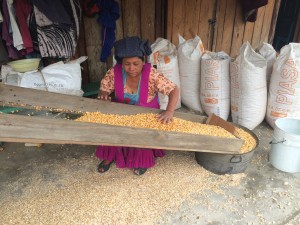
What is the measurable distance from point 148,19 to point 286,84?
2243mm

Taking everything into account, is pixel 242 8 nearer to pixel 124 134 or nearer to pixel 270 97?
pixel 270 97

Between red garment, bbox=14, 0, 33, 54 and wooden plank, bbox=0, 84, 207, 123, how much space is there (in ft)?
3.72

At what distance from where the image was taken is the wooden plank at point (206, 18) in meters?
4.46

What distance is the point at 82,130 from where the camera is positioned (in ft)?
6.22

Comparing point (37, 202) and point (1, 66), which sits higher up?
point (1, 66)

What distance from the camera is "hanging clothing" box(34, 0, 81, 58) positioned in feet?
11.0

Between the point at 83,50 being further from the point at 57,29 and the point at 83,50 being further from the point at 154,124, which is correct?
the point at 154,124

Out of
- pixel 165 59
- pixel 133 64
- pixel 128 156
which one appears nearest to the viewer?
pixel 133 64

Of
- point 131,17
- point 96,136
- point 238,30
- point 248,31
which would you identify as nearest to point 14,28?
point 131,17

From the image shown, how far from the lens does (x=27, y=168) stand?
2.93 meters

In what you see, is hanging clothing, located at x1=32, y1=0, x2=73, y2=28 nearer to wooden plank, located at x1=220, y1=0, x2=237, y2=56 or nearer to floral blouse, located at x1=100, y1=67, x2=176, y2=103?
floral blouse, located at x1=100, y1=67, x2=176, y2=103

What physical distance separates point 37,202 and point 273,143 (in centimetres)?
246

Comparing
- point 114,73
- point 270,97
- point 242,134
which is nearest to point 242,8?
point 270,97

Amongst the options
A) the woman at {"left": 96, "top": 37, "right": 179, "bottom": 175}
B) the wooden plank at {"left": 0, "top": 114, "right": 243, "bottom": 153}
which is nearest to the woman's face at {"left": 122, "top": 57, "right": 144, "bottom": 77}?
the woman at {"left": 96, "top": 37, "right": 179, "bottom": 175}
